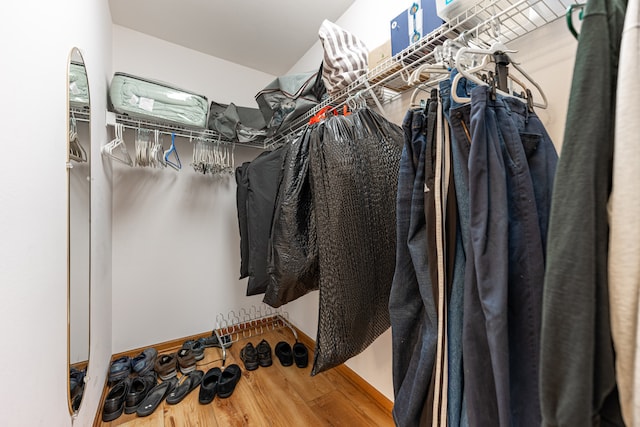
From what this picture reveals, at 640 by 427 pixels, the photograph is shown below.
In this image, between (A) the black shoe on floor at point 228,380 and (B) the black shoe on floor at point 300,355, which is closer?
(A) the black shoe on floor at point 228,380

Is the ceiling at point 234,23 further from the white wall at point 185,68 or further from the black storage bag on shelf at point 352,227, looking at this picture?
the black storage bag on shelf at point 352,227

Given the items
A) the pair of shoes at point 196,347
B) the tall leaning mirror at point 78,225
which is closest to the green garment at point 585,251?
the tall leaning mirror at point 78,225

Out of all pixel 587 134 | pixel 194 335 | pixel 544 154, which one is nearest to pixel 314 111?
pixel 544 154

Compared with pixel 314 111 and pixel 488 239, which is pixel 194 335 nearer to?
pixel 314 111

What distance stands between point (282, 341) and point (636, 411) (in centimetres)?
189

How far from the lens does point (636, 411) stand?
0.27m

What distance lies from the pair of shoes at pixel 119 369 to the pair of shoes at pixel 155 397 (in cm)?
26

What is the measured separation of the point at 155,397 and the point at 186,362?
0.26 metres

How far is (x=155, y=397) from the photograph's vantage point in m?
1.30

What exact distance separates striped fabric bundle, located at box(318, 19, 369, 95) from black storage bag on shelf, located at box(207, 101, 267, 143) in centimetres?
→ 81

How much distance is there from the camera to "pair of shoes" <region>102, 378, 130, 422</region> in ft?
3.94

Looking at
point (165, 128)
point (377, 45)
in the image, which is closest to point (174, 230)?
point (165, 128)

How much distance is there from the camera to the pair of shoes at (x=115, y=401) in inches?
47.3

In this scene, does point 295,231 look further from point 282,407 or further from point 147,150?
point 147,150
